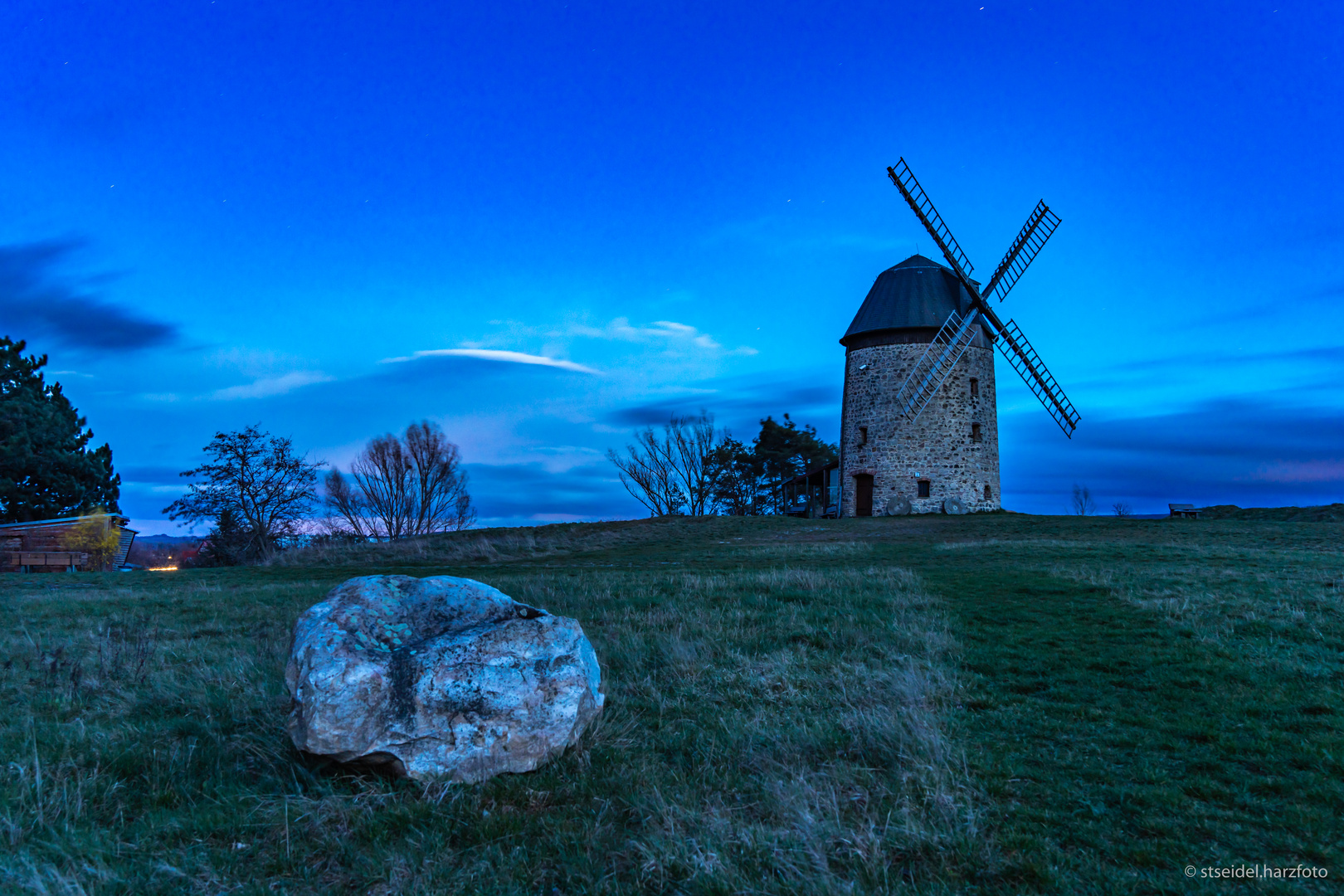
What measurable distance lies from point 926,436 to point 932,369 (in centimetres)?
335

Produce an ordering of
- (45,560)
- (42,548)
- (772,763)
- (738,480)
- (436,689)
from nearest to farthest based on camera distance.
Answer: (436,689)
(772,763)
(45,560)
(42,548)
(738,480)

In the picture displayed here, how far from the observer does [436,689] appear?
17.9 ft

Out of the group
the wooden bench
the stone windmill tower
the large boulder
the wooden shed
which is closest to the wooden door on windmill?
the stone windmill tower

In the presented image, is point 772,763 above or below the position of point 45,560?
above

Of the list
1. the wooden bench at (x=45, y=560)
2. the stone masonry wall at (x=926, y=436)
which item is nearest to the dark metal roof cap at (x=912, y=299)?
the stone masonry wall at (x=926, y=436)

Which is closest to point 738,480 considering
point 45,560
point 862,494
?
point 862,494

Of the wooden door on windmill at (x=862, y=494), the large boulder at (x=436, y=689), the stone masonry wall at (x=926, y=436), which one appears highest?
the stone masonry wall at (x=926, y=436)

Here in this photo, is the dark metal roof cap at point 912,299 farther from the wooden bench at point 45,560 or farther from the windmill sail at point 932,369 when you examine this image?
the wooden bench at point 45,560

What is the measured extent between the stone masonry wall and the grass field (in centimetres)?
2810

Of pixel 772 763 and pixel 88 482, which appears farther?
pixel 88 482

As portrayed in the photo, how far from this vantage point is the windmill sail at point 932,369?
40.2 metres

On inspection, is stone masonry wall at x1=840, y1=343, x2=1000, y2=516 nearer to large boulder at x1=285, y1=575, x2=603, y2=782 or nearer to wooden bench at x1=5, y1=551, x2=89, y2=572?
wooden bench at x1=5, y1=551, x2=89, y2=572

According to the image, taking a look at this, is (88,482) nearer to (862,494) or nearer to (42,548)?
(42,548)

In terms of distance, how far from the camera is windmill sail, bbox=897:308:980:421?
132ft
